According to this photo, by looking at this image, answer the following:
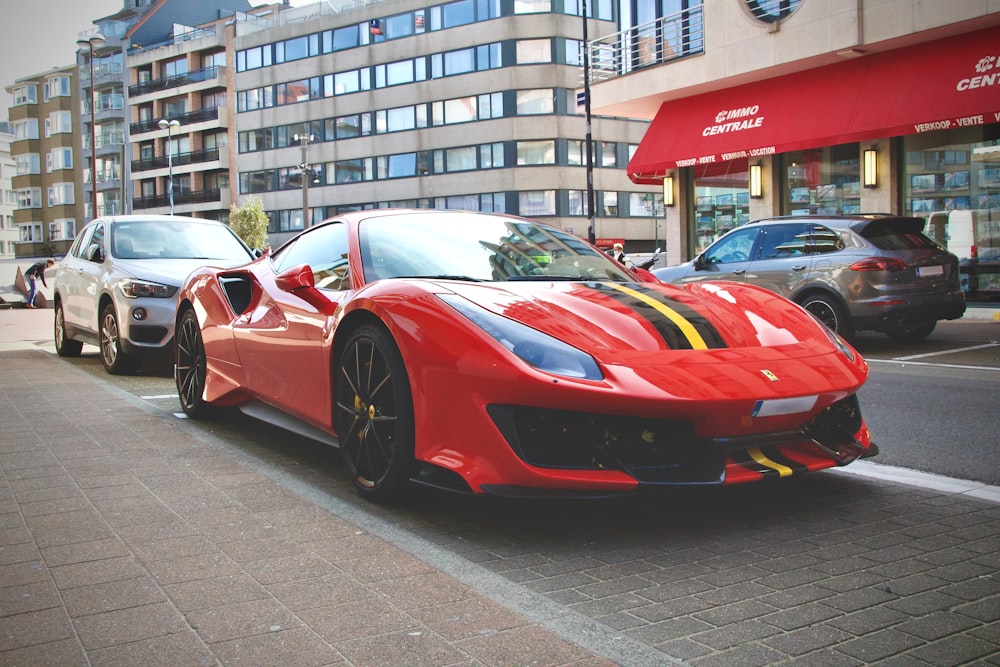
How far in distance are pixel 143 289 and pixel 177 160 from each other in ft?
233

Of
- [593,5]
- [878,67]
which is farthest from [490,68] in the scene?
[878,67]

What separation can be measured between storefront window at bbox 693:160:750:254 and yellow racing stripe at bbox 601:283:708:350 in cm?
1716

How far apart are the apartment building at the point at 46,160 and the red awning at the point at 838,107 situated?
234 feet

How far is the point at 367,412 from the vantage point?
4.09 metres

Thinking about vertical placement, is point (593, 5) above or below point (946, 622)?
above

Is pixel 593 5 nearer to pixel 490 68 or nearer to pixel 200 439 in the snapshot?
pixel 490 68

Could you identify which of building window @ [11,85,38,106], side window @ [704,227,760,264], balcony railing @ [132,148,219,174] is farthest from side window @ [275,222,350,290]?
building window @ [11,85,38,106]

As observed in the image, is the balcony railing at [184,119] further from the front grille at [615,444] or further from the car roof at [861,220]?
the front grille at [615,444]

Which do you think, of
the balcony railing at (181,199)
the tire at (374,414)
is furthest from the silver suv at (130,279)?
the balcony railing at (181,199)

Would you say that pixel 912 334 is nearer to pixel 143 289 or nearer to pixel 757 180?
pixel 757 180

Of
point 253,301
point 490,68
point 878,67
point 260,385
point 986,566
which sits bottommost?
point 986,566

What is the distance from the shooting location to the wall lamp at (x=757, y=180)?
1992 cm

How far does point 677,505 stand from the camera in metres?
4.01

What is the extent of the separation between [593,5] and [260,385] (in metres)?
55.4
